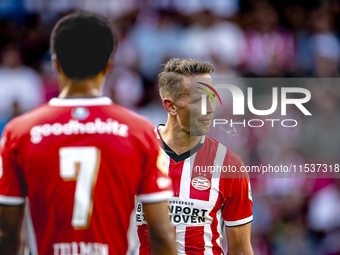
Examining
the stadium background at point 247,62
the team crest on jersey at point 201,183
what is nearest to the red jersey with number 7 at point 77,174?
the team crest on jersey at point 201,183

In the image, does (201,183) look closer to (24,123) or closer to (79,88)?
(79,88)

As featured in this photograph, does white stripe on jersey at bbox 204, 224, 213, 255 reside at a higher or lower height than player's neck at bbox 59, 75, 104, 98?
lower

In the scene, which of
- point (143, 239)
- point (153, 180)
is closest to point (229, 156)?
A: point (143, 239)

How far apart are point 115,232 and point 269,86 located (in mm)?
5792

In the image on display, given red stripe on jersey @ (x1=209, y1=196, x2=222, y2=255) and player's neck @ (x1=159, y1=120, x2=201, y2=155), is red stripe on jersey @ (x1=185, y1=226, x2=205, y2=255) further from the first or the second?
player's neck @ (x1=159, y1=120, x2=201, y2=155)

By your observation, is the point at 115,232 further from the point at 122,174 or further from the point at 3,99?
the point at 3,99

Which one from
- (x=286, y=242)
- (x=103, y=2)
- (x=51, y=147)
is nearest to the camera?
(x=51, y=147)

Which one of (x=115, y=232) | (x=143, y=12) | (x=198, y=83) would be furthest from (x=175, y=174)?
(x=143, y=12)

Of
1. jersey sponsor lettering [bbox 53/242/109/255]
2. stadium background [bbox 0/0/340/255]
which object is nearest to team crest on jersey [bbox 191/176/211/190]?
jersey sponsor lettering [bbox 53/242/109/255]

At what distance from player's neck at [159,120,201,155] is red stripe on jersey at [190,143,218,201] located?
0.29 ft

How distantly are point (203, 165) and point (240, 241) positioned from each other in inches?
24.3

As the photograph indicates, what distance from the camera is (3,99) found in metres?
7.68

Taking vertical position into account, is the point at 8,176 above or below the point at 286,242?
above

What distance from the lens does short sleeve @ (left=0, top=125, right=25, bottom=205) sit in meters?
2.09
